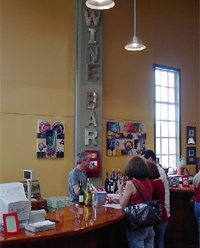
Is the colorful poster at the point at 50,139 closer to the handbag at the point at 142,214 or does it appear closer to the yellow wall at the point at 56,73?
the yellow wall at the point at 56,73

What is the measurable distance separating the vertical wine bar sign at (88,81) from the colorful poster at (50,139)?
1.07 feet

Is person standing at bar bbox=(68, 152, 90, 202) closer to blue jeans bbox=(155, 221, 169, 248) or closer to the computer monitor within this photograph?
blue jeans bbox=(155, 221, 169, 248)

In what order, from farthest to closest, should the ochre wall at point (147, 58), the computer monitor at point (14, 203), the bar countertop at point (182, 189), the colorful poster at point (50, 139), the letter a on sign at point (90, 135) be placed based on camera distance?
the ochre wall at point (147, 58), the letter a on sign at point (90, 135), the colorful poster at point (50, 139), the bar countertop at point (182, 189), the computer monitor at point (14, 203)

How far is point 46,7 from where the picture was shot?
21.1 feet

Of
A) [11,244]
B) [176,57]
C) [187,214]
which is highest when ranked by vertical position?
[176,57]

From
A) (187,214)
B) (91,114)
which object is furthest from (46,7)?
(187,214)

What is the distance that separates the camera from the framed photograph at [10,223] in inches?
112

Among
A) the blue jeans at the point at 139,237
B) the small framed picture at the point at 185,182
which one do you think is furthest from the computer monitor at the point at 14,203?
the small framed picture at the point at 185,182

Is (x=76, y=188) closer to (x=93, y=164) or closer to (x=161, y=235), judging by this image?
(x=161, y=235)

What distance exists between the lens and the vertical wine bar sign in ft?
21.6

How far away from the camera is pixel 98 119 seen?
6691 mm

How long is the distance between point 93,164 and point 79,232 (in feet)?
11.5

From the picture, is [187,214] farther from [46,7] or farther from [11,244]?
[46,7]

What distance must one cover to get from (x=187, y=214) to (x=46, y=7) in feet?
14.9
